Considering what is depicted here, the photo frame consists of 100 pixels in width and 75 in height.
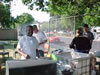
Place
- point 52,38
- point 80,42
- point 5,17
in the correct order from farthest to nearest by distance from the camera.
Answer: point 5,17
point 52,38
point 80,42

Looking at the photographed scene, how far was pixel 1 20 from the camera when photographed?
3183 cm

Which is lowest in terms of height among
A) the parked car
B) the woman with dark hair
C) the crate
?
the parked car

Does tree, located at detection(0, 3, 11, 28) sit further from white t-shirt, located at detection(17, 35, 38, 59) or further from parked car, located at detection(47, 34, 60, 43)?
white t-shirt, located at detection(17, 35, 38, 59)

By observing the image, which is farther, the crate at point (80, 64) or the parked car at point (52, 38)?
the parked car at point (52, 38)

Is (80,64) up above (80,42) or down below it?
below

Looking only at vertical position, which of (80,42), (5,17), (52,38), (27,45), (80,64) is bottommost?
(52,38)

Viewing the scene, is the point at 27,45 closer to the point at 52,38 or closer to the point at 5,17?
the point at 52,38

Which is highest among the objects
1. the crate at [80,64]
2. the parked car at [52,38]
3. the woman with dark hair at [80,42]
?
the woman with dark hair at [80,42]

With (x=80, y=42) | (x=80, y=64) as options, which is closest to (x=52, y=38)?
(x=80, y=42)

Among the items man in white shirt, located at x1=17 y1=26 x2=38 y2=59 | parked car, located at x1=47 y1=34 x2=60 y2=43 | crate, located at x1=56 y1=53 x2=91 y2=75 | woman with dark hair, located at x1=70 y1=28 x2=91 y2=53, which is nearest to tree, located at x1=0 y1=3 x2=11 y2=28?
parked car, located at x1=47 y1=34 x2=60 y2=43

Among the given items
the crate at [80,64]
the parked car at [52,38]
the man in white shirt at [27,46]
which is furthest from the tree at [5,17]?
the crate at [80,64]

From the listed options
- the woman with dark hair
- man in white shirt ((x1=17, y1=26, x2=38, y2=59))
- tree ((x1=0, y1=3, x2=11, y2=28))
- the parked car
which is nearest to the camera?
man in white shirt ((x1=17, y1=26, x2=38, y2=59))

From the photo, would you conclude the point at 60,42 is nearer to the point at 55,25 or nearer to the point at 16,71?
the point at 55,25

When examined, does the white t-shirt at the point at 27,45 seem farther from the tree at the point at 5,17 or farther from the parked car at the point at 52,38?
the tree at the point at 5,17
